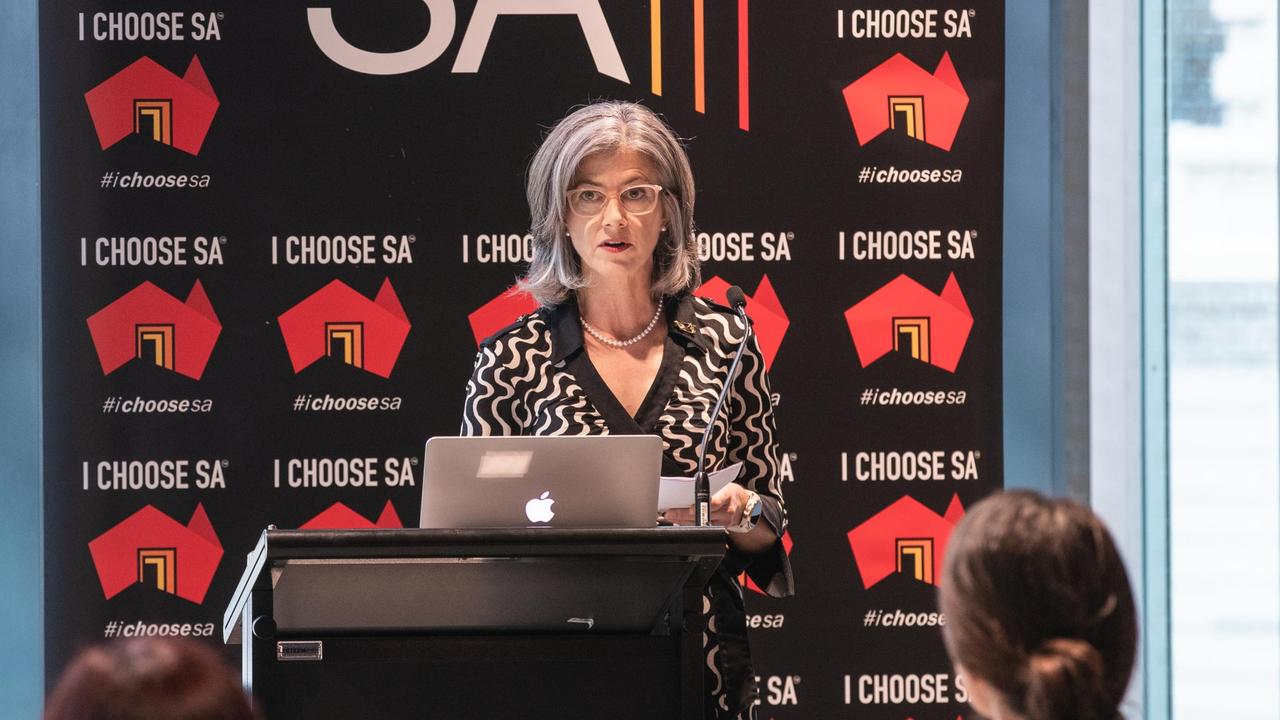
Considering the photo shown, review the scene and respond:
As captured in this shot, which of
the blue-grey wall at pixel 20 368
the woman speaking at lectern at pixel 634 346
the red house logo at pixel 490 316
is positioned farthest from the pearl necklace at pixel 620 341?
the blue-grey wall at pixel 20 368

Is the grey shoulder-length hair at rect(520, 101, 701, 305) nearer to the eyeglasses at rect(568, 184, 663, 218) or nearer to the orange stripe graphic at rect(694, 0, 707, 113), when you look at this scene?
the eyeglasses at rect(568, 184, 663, 218)

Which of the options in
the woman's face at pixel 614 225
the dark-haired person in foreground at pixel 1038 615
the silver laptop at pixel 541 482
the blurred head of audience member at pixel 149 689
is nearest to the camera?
the blurred head of audience member at pixel 149 689

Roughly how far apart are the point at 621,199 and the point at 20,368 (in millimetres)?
2096

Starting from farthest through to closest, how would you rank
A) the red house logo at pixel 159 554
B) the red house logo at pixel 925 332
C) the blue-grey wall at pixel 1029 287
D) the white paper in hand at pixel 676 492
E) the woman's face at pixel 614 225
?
the blue-grey wall at pixel 1029 287
the red house logo at pixel 925 332
the red house logo at pixel 159 554
the woman's face at pixel 614 225
the white paper in hand at pixel 676 492

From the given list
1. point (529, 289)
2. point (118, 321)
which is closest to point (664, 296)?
point (529, 289)

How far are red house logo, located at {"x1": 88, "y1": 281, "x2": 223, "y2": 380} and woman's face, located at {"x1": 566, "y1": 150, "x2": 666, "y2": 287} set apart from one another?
1.53 meters

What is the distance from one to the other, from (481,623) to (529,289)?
2.97ft

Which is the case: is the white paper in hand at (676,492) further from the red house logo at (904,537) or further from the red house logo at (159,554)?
the red house logo at (159,554)

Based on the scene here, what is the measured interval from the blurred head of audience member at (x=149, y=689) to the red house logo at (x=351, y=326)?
2988 millimetres

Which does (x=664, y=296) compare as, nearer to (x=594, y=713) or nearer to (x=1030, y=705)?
(x=594, y=713)

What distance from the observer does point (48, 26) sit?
159 inches

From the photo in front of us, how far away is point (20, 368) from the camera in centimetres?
408

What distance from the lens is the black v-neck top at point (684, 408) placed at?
265 centimetres

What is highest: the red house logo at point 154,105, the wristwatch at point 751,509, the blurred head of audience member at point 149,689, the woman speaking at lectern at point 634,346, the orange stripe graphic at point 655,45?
the orange stripe graphic at point 655,45
